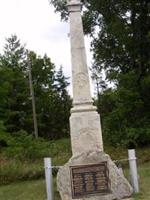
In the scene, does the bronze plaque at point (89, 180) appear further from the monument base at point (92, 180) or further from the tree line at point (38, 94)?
the tree line at point (38, 94)

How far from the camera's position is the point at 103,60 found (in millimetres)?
27609

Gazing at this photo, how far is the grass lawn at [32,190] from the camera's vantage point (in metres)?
12.3

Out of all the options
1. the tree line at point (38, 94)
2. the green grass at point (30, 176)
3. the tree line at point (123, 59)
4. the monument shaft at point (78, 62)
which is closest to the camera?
the monument shaft at point (78, 62)

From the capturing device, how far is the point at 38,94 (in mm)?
47656

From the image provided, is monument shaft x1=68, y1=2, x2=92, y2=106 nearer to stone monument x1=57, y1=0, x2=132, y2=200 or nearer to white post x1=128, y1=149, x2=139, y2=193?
stone monument x1=57, y1=0, x2=132, y2=200

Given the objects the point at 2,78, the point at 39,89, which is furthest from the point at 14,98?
the point at 2,78

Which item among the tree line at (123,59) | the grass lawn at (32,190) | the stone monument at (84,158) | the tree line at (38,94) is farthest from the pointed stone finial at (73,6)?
the tree line at (38,94)

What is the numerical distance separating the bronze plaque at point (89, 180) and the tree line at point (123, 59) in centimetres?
1266

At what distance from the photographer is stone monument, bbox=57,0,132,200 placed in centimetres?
1141

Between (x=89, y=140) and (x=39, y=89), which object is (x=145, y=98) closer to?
(x=89, y=140)

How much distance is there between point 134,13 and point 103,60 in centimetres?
295

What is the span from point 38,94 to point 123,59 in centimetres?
2102

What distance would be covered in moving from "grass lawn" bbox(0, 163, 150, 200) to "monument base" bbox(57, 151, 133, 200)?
50 cm

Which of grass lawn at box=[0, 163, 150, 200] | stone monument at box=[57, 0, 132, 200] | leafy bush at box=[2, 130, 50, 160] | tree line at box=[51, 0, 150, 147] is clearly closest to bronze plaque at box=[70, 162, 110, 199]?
stone monument at box=[57, 0, 132, 200]
